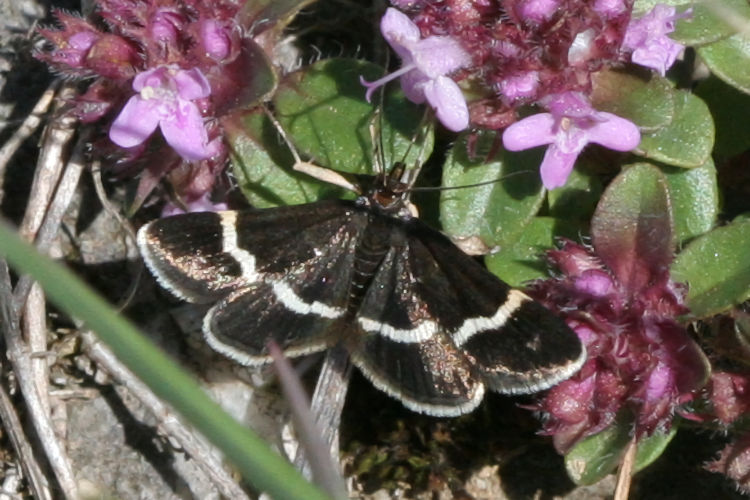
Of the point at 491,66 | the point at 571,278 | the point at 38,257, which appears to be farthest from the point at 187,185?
the point at 38,257

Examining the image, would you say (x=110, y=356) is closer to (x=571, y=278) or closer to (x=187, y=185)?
(x=187, y=185)

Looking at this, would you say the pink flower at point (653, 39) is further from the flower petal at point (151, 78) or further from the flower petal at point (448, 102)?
the flower petal at point (151, 78)

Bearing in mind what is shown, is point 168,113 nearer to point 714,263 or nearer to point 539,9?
point 539,9

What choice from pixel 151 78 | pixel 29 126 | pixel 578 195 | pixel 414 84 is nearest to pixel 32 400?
pixel 29 126

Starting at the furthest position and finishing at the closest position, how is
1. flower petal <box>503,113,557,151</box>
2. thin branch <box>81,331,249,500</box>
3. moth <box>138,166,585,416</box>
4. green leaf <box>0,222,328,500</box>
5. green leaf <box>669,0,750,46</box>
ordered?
thin branch <box>81,331,249,500</box> → green leaf <box>669,0,750,46</box> → flower petal <box>503,113,557,151</box> → moth <box>138,166,585,416</box> → green leaf <box>0,222,328,500</box>

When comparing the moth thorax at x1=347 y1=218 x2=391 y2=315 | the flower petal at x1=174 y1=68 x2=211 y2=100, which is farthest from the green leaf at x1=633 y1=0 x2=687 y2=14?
the flower petal at x1=174 y1=68 x2=211 y2=100

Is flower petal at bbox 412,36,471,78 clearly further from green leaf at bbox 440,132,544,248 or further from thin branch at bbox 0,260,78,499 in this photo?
thin branch at bbox 0,260,78,499
